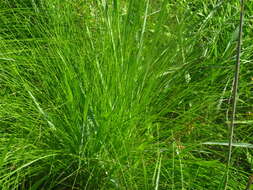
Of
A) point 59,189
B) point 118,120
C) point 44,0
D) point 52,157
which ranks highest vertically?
point 44,0

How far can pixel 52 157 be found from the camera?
5.12ft

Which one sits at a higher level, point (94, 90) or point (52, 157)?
point (94, 90)

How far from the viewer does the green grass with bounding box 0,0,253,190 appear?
1.49 meters

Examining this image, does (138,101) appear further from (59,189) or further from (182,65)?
(59,189)

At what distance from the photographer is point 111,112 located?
4.93 feet

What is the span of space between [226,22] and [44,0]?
79 cm

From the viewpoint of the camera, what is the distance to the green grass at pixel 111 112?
149cm

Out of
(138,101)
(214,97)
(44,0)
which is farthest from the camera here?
(44,0)

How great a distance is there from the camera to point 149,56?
1778 millimetres

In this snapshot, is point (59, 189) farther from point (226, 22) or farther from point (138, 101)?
point (226, 22)

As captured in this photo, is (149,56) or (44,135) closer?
(44,135)

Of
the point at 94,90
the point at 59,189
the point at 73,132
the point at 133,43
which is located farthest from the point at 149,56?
the point at 59,189

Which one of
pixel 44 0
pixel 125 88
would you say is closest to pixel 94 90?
pixel 125 88

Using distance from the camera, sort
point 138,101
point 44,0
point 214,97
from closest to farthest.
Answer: point 138,101 → point 214,97 → point 44,0
